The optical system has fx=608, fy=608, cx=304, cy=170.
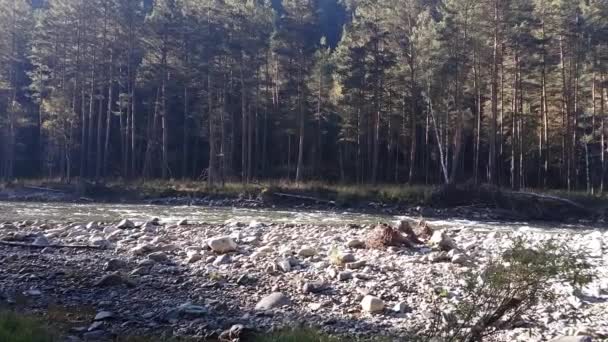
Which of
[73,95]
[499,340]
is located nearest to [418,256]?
[499,340]

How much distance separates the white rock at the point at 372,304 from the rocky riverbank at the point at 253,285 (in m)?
0.02

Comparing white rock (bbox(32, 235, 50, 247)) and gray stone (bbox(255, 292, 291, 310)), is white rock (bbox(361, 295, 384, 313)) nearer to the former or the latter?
gray stone (bbox(255, 292, 291, 310))

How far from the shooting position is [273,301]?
8.68m

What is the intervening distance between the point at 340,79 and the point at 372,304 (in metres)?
29.0

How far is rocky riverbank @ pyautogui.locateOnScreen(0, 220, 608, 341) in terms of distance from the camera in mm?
7797

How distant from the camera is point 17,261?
11625mm

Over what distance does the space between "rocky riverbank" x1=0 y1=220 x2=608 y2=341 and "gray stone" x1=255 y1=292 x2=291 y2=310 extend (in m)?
0.02

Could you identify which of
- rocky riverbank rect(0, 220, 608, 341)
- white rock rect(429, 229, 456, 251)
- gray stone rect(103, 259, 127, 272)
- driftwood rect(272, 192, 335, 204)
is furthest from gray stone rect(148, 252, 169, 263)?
driftwood rect(272, 192, 335, 204)

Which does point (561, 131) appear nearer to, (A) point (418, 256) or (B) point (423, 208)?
(B) point (423, 208)

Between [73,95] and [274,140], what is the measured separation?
15.8 metres

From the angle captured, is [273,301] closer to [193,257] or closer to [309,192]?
[193,257]

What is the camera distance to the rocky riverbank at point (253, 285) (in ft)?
25.6

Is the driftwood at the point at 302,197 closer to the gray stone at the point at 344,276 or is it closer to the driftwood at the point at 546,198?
the driftwood at the point at 546,198

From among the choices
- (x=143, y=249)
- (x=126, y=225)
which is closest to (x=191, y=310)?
(x=143, y=249)
